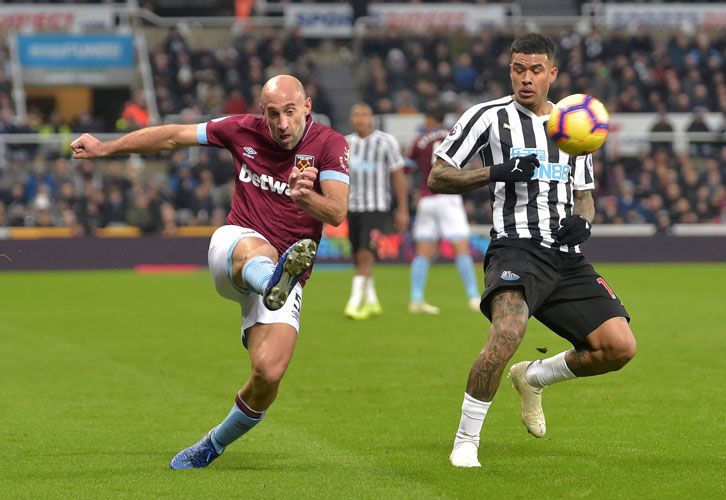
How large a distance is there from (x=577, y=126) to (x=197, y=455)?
102 inches

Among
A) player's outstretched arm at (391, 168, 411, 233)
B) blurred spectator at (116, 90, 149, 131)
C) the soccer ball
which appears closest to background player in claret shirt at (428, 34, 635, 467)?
the soccer ball

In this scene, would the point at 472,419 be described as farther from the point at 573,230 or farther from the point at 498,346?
the point at 573,230

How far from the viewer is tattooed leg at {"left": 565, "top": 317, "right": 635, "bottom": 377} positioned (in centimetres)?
582

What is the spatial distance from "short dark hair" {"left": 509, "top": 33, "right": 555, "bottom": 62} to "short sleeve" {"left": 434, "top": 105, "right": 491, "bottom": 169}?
38cm

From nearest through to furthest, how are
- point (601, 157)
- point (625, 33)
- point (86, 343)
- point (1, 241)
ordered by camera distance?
1. point (86, 343)
2. point (1, 241)
3. point (601, 157)
4. point (625, 33)

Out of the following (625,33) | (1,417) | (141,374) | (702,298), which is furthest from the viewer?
(625,33)

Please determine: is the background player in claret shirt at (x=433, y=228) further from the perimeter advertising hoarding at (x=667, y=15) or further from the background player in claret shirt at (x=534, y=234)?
the perimeter advertising hoarding at (x=667, y=15)

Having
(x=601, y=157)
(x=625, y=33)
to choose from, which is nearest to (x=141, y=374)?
(x=601, y=157)

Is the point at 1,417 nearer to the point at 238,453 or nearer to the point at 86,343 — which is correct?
the point at 238,453

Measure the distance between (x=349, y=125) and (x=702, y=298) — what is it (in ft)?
43.6

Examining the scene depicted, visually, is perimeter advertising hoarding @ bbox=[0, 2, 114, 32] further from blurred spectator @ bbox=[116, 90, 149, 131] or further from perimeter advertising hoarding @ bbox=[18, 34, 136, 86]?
blurred spectator @ bbox=[116, 90, 149, 131]

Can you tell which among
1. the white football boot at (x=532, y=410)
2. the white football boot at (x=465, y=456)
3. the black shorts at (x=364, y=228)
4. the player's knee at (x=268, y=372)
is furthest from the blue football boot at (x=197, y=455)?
the black shorts at (x=364, y=228)

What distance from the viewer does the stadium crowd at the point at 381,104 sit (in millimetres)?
21469

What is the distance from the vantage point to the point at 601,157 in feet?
79.8
